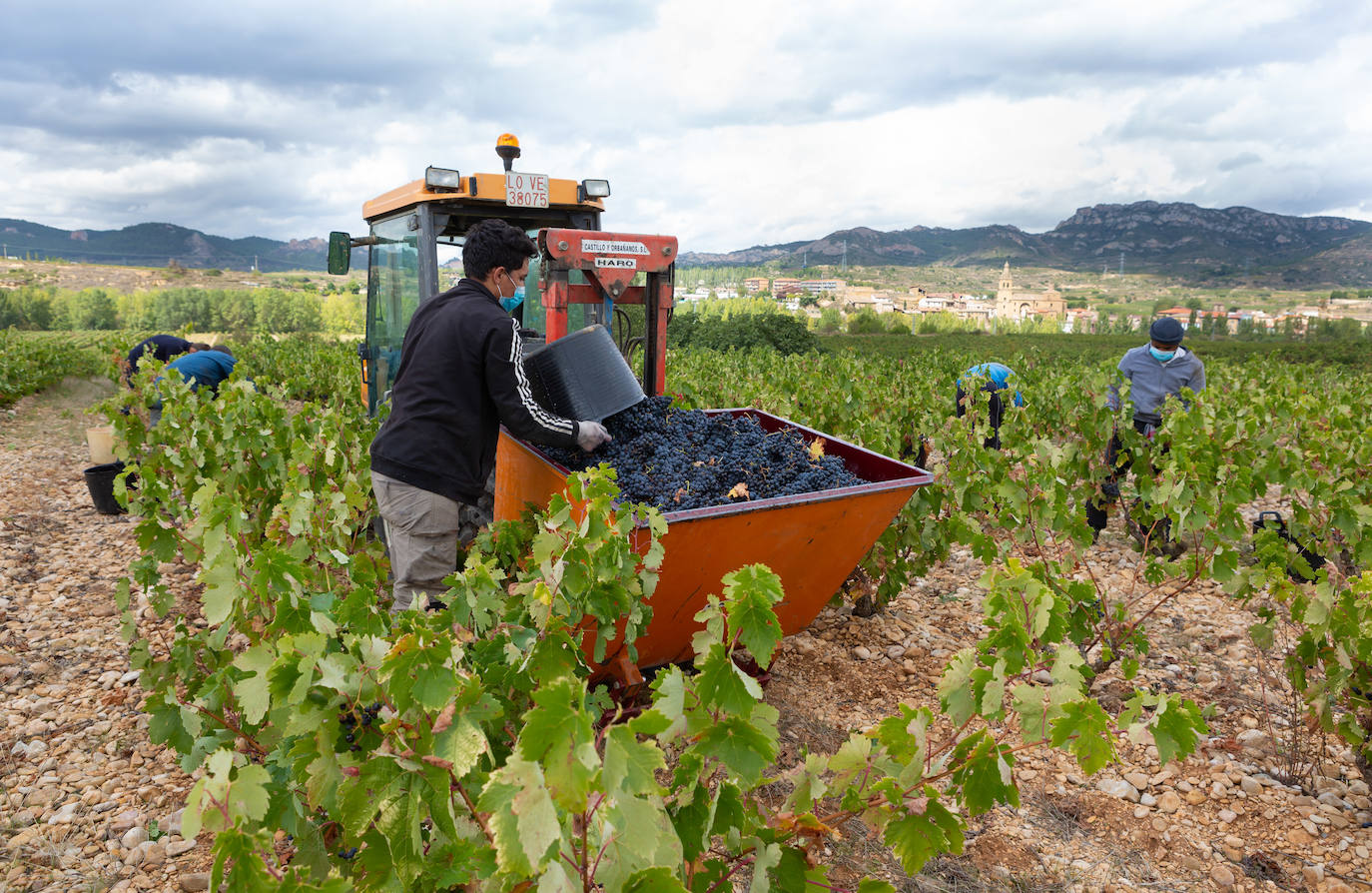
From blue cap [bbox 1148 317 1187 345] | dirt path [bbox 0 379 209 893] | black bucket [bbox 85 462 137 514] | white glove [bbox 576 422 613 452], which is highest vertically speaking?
blue cap [bbox 1148 317 1187 345]

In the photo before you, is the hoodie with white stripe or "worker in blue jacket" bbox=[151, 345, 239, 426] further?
"worker in blue jacket" bbox=[151, 345, 239, 426]

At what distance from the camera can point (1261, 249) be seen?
147 metres

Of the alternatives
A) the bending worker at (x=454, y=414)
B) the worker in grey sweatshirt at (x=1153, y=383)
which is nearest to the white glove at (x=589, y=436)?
the bending worker at (x=454, y=414)

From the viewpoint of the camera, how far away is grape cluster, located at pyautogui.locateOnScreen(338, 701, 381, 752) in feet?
5.39

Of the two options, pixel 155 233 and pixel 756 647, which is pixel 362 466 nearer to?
pixel 756 647

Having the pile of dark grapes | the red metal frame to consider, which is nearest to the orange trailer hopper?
the pile of dark grapes

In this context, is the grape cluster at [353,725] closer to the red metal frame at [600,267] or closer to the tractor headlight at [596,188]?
the red metal frame at [600,267]

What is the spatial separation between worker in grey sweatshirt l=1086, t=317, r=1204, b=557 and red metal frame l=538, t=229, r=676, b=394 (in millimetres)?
4149

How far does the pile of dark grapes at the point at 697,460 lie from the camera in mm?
3090

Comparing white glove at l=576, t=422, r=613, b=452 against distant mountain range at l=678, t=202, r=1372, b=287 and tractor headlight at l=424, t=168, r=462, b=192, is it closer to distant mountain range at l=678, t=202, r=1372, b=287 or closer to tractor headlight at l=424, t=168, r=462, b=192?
tractor headlight at l=424, t=168, r=462, b=192

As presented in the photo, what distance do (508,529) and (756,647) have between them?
1628 millimetres

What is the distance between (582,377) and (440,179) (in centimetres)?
187

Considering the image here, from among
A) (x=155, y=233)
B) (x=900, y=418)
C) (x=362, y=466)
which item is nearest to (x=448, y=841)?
(x=362, y=466)

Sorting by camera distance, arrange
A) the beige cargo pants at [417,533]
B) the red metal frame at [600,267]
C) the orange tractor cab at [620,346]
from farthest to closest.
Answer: the red metal frame at [600,267] → the beige cargo pants at [417,533] → the orange tractor cab at [620,346]
